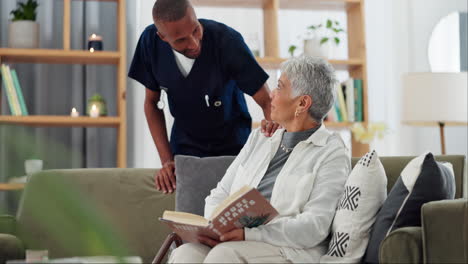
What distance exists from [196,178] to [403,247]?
36.3 inches

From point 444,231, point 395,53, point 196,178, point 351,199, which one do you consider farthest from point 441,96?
point 444,231

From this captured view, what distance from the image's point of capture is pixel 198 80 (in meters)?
2.27

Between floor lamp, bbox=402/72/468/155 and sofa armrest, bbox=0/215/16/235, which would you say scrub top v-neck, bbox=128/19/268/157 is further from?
floor lamp, bbox=402/72/468/155

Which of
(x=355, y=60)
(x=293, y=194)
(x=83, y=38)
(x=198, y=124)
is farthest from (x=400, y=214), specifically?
(x=83, y=38)

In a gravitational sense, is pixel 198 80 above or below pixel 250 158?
above

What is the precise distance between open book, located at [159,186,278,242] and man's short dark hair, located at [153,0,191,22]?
28.3 inches

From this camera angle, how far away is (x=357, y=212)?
167 cm

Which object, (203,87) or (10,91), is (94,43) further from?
(203,87)

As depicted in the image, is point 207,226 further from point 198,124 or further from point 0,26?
point 0,26

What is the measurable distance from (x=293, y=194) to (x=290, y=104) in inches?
12.2

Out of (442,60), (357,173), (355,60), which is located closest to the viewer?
(357,173)

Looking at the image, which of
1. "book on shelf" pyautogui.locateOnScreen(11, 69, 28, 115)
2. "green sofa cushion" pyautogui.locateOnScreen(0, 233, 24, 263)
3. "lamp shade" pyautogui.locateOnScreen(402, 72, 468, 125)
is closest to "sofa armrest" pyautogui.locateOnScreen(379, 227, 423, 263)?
"green sofa cushion" pyautogui.locateOnScreen(0, 233, 24, 263)

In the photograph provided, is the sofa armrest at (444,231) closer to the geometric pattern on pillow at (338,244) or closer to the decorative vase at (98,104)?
the geometric pattern on pillow at (338,244)

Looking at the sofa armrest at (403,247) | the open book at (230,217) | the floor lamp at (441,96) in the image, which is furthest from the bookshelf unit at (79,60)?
the sofa armrest at (403,247)
